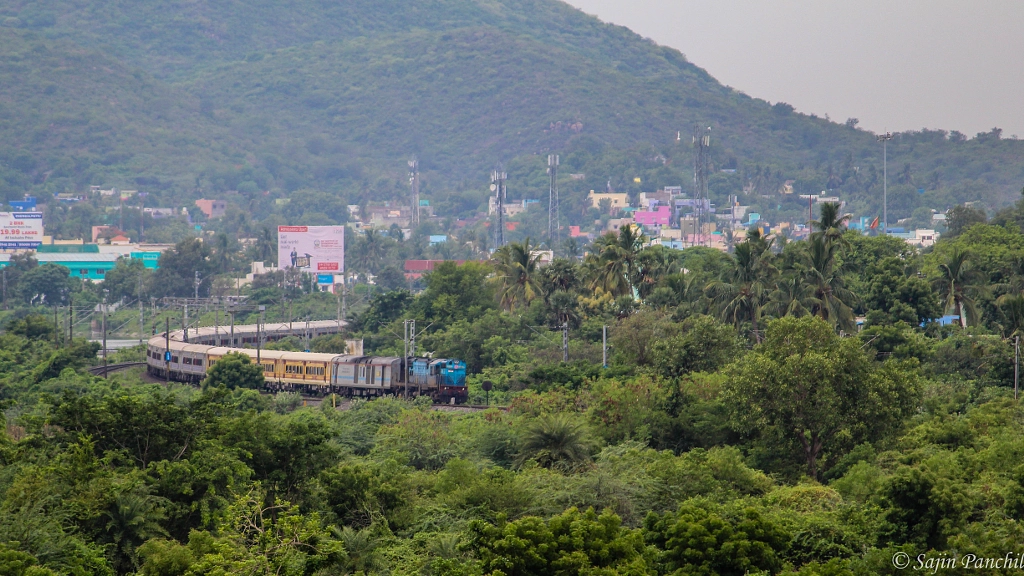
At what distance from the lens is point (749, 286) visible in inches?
2243

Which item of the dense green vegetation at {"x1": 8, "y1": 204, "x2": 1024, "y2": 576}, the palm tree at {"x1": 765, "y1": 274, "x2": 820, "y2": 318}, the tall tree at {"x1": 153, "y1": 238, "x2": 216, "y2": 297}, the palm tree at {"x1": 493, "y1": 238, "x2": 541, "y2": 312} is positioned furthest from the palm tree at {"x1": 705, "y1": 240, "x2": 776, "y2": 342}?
the tall tree at {"x1": 153, "y1": 238, "x2": 216, "y2": 297}

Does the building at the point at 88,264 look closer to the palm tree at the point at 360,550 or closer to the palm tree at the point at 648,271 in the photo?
the palm tree at the point at 648,271

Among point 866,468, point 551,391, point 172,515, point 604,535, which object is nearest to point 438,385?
point 551,391

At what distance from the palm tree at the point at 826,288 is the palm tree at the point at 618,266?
614 inches

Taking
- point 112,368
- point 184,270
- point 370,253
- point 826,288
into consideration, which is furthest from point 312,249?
point 826,288

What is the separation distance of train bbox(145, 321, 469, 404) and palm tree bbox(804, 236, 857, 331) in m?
16.6

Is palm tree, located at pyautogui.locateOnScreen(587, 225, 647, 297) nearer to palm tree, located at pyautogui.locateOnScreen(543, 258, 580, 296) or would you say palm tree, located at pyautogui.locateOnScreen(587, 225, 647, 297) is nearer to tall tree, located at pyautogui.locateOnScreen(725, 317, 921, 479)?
palm tree, located at pyautogui.locateOnScreen(543, 258, 580, 296)

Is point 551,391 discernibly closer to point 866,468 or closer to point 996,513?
point 866,468

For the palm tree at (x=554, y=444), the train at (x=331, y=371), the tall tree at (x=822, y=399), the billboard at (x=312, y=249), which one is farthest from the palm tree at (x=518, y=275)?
the billboard at (x=312, y=249)

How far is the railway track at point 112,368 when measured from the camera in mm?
69119

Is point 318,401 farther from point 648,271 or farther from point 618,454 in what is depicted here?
point 618,454

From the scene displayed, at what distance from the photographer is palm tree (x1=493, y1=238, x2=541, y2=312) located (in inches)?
2985

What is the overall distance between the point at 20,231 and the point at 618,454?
148899mm

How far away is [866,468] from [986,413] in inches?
272
